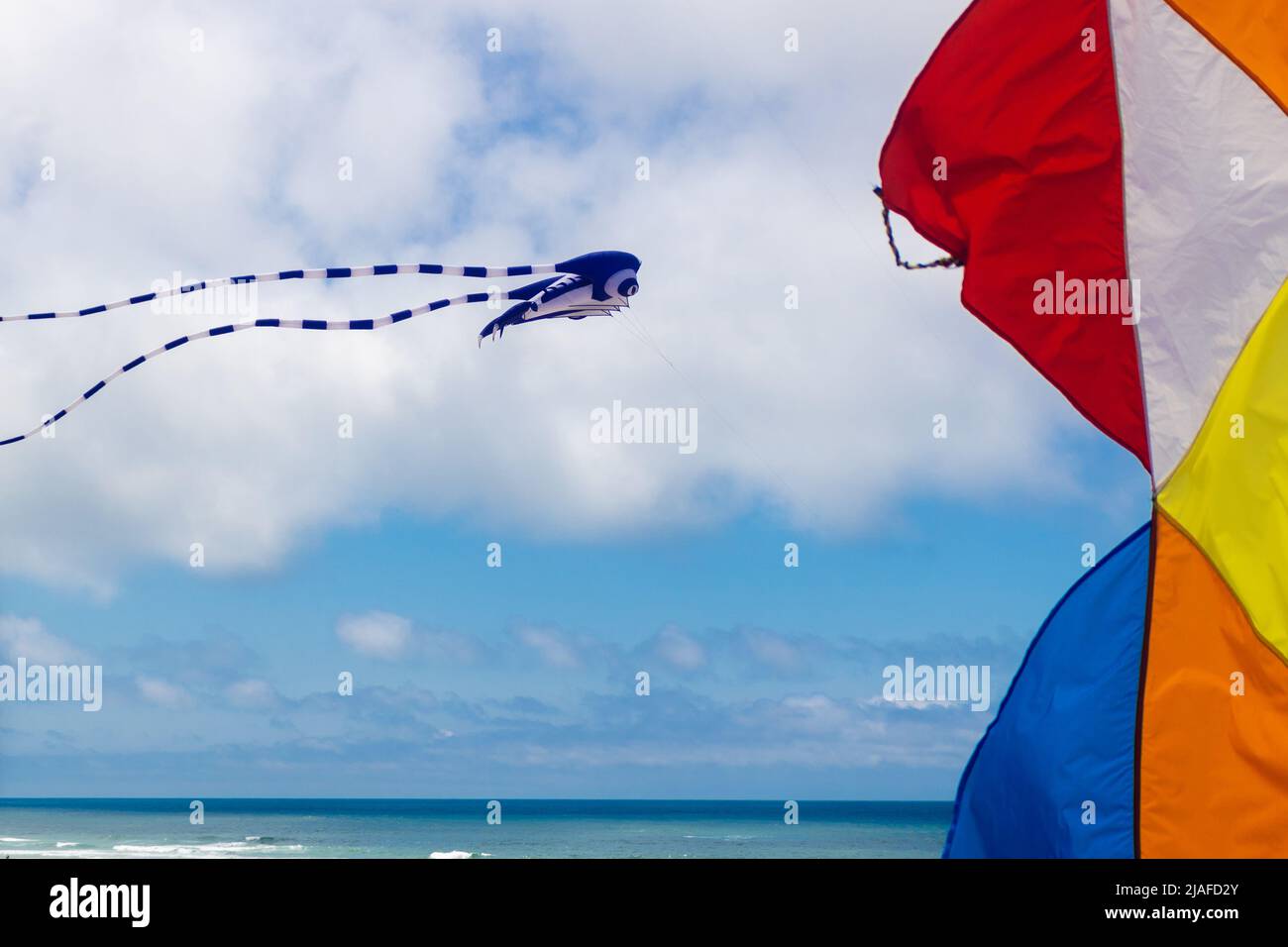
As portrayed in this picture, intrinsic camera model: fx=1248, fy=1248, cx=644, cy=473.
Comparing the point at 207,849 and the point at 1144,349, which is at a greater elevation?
the point at 1144,349

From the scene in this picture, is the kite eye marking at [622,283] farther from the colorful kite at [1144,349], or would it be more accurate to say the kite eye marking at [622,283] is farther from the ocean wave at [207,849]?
the ocean wave at [207,849]

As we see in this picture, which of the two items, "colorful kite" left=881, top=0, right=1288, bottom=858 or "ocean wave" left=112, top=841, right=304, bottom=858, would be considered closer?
"colorful kite" left=881, top=0, right=1288, bottom=858

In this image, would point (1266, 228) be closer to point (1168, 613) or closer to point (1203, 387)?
point (1203, 387)

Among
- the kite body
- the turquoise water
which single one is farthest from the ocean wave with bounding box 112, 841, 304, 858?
the kite body

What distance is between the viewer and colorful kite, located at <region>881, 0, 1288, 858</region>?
5875 mm

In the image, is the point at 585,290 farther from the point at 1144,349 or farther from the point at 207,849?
the point at 207,849

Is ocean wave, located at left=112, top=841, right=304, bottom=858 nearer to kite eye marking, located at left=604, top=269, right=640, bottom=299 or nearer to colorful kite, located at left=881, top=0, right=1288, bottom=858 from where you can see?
kite eye marking, located at left=604, top=269, right=640, bottom=299

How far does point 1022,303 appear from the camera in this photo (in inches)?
257

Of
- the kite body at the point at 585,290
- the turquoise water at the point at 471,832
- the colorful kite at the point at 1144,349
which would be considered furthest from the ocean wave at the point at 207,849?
the colorful kite at the point at 1144,349

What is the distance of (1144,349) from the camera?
6.38 metres

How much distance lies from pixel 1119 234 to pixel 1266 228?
2.24ft

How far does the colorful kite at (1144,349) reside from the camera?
5.88 metres

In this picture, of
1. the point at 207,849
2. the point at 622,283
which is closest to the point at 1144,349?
the point at 622,283
